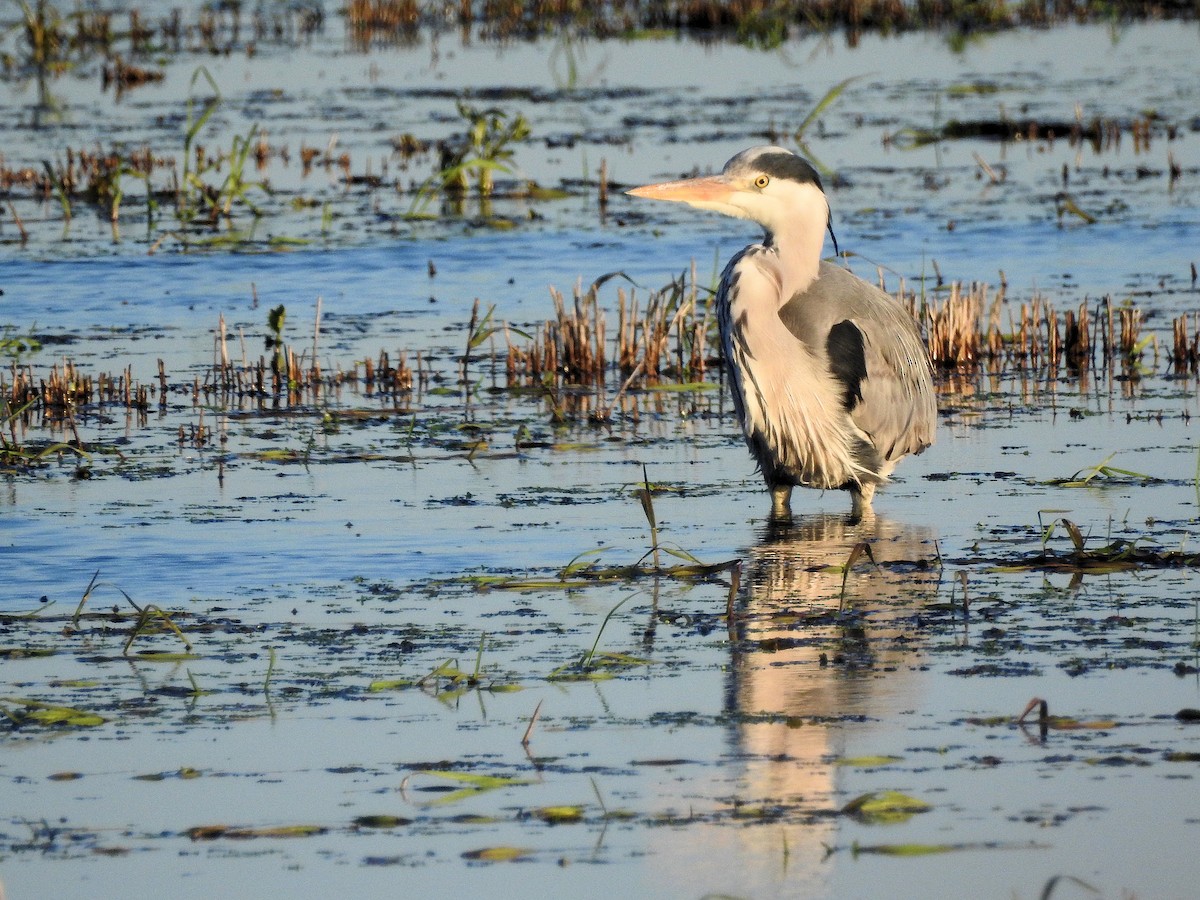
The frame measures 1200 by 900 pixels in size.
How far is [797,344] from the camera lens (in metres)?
8.17

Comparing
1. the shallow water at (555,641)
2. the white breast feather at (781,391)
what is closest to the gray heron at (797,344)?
the white breast feather at (781,391)

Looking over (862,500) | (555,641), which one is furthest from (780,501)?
(555,641)

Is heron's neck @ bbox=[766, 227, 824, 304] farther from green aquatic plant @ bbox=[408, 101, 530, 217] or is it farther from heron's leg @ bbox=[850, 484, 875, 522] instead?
green aquatic plant @ bbox=[408, 101, 530, 217]

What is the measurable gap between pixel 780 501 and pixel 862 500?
36 centimetres

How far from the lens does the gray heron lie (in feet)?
26.5

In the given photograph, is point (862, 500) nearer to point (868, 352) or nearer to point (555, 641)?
point (868, 352)

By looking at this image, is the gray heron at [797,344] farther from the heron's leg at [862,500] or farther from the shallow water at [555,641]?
the shallow water at [555,641]

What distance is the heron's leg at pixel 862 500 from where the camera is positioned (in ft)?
27.9

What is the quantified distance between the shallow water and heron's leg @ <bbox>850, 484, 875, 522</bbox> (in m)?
0.11

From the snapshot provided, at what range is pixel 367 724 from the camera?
18.0ft

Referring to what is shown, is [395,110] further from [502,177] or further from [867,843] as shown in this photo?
[867,843]

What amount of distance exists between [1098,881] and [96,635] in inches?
136

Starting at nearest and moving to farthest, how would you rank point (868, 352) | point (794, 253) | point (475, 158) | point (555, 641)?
point (555, 641) < point (794, 253) < point (868, 352) < point (475, 158)

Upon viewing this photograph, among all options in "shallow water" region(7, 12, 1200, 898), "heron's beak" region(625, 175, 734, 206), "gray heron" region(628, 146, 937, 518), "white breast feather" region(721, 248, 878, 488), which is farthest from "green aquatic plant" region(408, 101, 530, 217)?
"white breast feather" region(721, 248, 878, 488)
